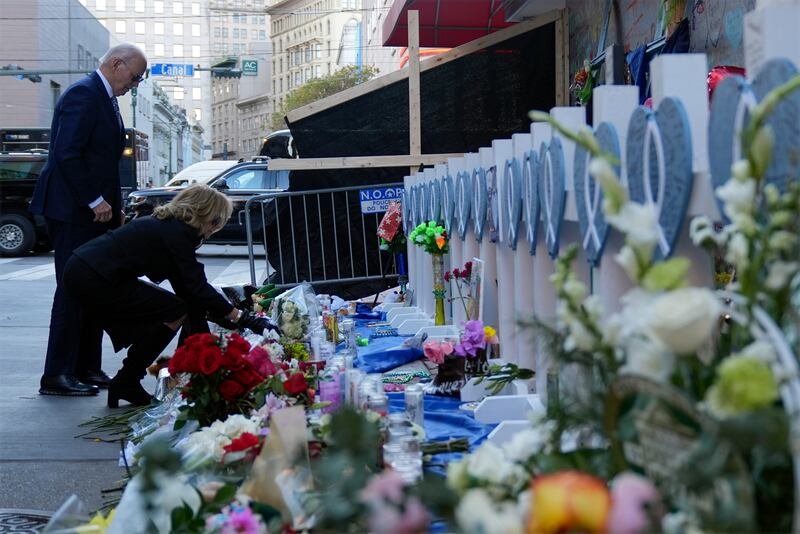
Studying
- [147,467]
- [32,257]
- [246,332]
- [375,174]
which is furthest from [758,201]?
[32,257]

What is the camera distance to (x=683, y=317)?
1210 mm

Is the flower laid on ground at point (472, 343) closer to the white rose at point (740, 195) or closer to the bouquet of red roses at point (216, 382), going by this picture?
the bouquet of red roses at point (216, 382)

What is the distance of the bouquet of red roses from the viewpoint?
315 cm

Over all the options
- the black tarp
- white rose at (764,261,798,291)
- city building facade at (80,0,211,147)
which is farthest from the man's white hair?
city building facade at (80,0,211,147)

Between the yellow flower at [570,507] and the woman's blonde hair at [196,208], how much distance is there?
172 inches

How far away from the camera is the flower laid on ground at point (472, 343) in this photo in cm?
374

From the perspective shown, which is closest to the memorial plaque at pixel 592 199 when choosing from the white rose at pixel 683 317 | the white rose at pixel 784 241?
the white rose at pixel 784 241

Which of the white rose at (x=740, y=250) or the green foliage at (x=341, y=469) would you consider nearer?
the green foliage at (x=341, y=469)

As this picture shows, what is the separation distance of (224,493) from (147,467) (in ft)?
2.56

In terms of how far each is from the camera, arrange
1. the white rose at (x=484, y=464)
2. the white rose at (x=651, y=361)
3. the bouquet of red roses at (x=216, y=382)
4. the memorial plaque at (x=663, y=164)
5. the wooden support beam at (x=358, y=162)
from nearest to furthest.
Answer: the white rose at (x=651, y=361), the white rose at (x=484, y=464), the memorial plaque at (x=663, y=164), the bouquet of red roses at (x=216, y=382), the wooden support beam at (x=358, y=162)

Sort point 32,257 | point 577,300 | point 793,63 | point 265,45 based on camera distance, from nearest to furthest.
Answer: point 577,300
point 793,63
point 32,257
point 265,45

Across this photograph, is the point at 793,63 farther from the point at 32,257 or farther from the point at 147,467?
the point at 32,257

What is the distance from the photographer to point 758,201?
1484 millimetres

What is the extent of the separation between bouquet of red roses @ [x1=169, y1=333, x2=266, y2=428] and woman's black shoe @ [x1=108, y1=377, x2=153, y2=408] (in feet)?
7.01
